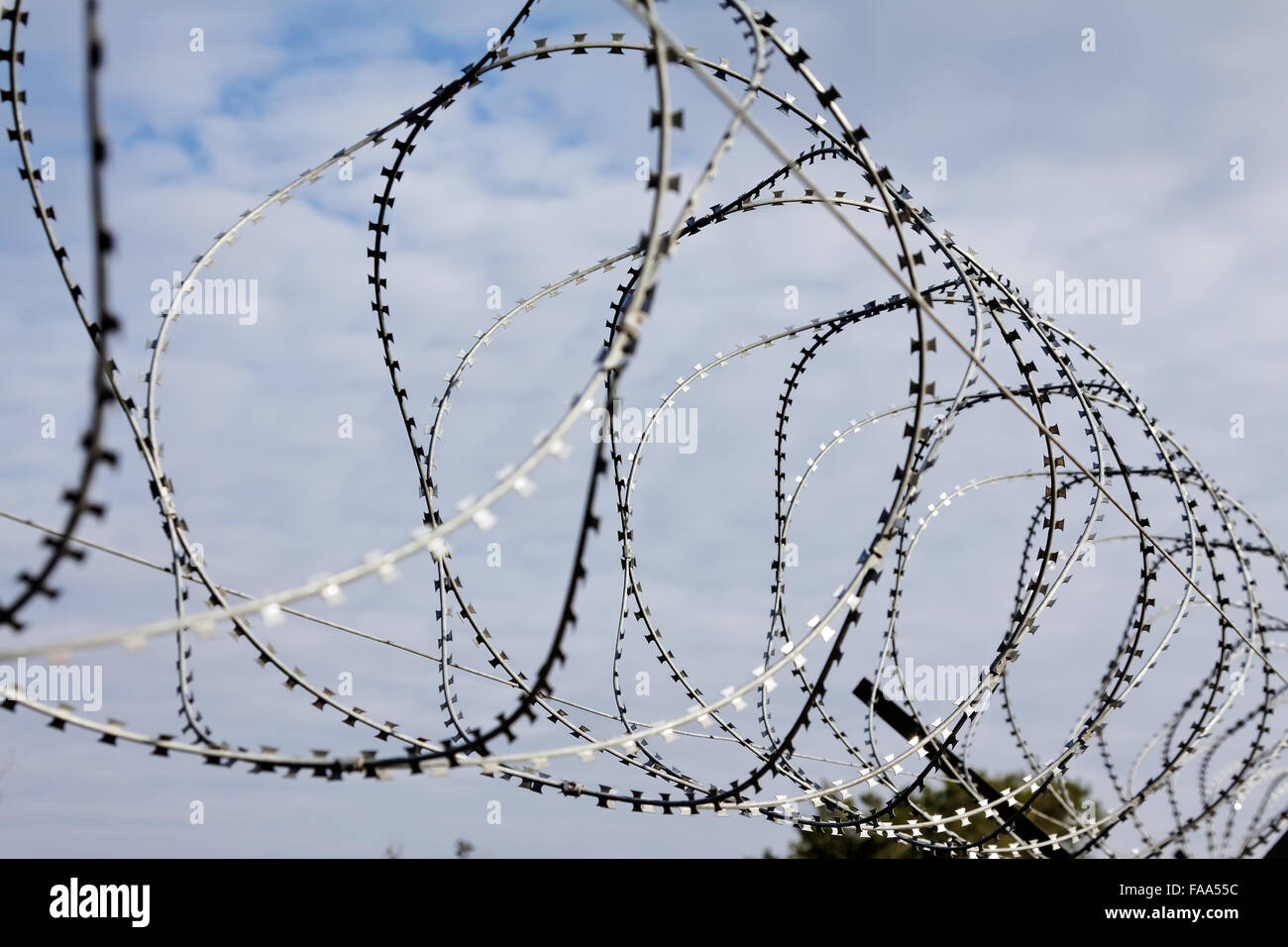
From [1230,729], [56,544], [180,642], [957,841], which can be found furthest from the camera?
[1230,729]

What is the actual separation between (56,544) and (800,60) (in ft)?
14.6

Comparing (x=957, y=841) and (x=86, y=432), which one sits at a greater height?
(x=86, y=432)

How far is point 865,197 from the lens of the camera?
390 inches

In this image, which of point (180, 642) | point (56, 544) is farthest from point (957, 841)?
point (56, 544)

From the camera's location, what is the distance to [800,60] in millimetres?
6859

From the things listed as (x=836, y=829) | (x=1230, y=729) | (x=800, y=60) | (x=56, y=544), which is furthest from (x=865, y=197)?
(x=1230, y=729)

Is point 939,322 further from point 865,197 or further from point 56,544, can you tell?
point 56,544
